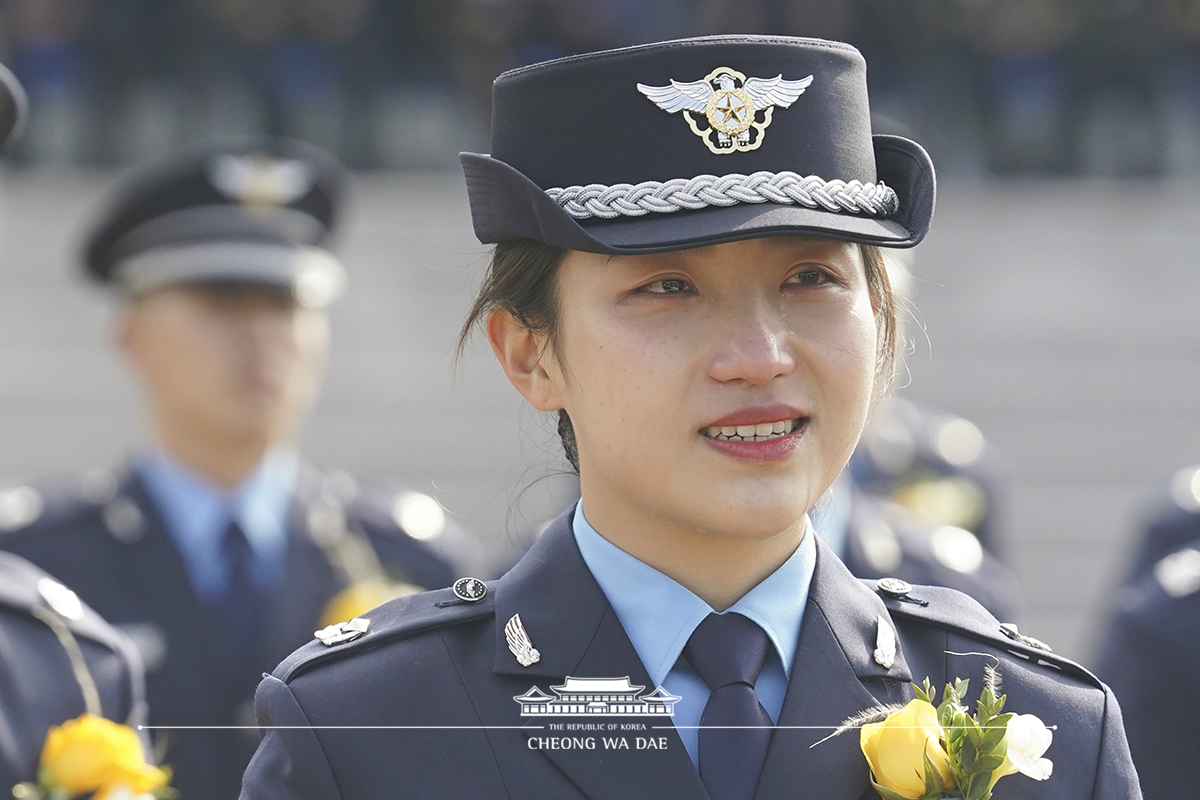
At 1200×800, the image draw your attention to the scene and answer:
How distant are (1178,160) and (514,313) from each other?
10965mm

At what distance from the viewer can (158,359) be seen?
551 centimetres

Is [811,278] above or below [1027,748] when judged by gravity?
above

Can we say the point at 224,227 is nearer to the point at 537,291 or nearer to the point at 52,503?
the point at 52,503

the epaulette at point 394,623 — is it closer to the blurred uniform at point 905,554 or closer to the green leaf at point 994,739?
the green leaf at point 994,739

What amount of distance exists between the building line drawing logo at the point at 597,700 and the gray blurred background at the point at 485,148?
277 inches

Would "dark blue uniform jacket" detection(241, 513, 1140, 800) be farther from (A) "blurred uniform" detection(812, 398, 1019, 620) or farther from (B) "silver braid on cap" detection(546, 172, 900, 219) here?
(A) "blurred uniform" detection(812, 398, 1019, 620)

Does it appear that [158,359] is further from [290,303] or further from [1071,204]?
[1071,204]

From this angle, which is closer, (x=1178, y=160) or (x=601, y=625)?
(x=601, y=625)

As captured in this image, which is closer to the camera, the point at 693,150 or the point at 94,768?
the point at 693,150

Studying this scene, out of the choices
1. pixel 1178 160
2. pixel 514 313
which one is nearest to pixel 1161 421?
pixel 1178 160

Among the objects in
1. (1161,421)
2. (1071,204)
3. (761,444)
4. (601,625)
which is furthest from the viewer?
(1071,204)

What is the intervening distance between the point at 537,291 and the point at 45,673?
4.53ft

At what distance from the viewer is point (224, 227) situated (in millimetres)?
5676

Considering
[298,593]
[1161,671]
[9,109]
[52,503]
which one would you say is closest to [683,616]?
[9,109]
